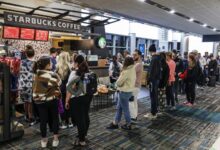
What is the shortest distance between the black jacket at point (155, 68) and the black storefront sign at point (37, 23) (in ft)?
7.89

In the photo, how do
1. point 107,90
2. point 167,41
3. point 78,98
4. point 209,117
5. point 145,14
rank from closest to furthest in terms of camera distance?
point 78,98, point 209,117, point 107,90, point 145,14, point 167,41

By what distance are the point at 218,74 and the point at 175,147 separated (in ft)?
31.2

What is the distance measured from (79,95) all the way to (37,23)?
105 inches

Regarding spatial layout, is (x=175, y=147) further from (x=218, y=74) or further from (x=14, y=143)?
(x=218, y=74)

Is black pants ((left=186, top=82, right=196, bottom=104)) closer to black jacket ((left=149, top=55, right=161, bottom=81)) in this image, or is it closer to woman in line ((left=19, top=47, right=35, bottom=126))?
black jacket ((left=149, top=55, right=161, bottom=81))

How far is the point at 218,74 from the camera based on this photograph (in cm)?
1192

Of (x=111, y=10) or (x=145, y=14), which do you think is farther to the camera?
(x=145, y=14)

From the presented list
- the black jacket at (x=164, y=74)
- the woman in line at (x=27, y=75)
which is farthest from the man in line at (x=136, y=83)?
the woman in line at (x=27, y=75)

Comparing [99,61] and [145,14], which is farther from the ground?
[145,14]

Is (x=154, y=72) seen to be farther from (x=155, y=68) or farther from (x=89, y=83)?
(x=89, y=83)

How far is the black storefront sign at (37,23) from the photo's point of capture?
480 cm

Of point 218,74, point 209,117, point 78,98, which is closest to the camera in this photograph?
point 78,98

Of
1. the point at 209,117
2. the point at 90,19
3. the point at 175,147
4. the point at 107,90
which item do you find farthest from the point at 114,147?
the point at 90,19

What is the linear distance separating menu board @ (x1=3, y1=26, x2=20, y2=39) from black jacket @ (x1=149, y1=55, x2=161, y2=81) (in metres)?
3.84
